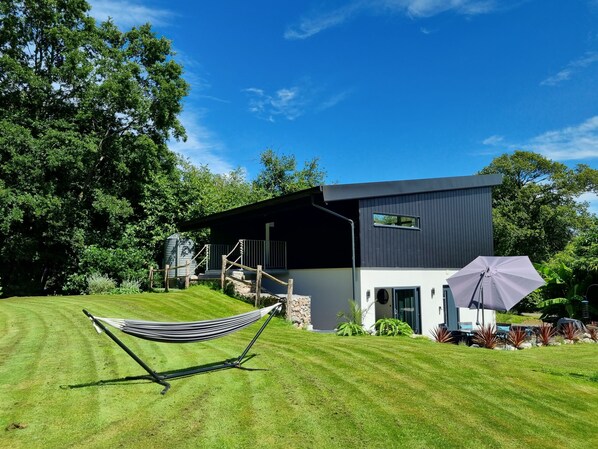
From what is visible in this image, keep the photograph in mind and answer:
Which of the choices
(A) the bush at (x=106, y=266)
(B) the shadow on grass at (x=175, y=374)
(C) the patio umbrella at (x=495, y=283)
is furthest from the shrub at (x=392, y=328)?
(A) the bush at (x=106, y=266)

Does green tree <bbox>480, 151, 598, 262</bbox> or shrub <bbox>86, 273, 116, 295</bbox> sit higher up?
green tree <bbox>480, 151, 598, 262</bbox>

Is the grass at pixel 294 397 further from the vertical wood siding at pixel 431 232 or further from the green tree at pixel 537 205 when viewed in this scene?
the green tree at pixel 537 205

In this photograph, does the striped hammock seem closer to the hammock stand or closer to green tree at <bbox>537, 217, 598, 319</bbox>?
the hammock stand

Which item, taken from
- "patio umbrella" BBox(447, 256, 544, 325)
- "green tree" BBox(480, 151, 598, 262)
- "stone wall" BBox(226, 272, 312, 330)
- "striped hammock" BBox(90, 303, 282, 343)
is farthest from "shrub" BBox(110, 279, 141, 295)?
"green tree" BBox(480, 151, 598, 262)

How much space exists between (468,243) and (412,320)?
205 inches

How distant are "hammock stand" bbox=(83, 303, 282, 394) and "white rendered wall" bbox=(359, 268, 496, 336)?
7.79 metres

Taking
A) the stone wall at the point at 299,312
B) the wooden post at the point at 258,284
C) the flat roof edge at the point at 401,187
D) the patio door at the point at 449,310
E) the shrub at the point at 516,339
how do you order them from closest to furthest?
the shrub at the point at 516,339, the stone wall at the point at 299,312, the flat roof edge at the point at 401,187, the wooden post at the point at 258,284, the patio door at the point at 449,310

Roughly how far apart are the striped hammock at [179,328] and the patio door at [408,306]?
31.2 ft

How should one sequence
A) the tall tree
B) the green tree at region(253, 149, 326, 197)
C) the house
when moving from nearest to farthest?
the house
the tall tree
the green tree at region(253, 149, 326, 197)

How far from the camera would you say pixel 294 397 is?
5.50m

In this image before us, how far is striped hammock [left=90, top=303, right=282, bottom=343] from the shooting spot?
5457 mm

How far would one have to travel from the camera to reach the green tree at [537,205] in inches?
1211

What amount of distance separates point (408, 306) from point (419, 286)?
92cm

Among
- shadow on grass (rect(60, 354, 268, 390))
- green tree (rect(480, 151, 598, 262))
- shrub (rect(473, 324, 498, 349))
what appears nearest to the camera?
shadow on grass (rect(60, 354, 268, 390))
